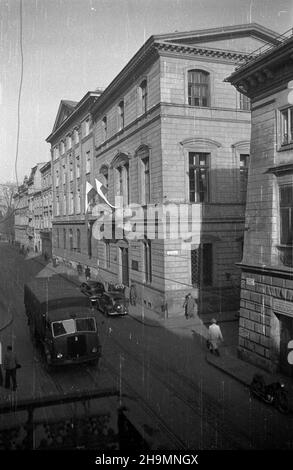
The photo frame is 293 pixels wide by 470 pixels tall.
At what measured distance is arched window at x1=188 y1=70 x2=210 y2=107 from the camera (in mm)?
24594

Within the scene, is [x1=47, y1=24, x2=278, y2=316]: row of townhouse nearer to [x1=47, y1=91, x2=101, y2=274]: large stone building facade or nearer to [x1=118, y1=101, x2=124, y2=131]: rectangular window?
[x1=118, y1=101, x2=124, y2=131]: rectangular window

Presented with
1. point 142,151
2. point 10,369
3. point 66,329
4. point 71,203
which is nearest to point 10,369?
point 10,369

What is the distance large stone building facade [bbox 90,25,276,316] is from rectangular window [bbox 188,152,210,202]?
59mm

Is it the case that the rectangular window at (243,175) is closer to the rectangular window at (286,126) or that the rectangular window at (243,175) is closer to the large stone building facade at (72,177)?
the rectangular window at (286,126)

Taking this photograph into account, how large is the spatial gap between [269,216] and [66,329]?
26.8 feet

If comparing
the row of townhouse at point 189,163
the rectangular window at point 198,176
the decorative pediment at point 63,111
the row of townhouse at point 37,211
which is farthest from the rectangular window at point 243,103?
the row of townhouse at point 37,211

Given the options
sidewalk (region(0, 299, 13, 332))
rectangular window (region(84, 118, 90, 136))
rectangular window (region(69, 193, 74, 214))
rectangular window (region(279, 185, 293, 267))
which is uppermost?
rectangular window (region(84, 118, 90, 136))

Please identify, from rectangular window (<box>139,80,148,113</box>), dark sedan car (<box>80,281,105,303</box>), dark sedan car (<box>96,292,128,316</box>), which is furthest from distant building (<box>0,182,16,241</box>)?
dark sedan car (<box>96,292,128,316</box>)

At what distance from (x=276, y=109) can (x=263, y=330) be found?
7611mm

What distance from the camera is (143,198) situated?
26.9 m

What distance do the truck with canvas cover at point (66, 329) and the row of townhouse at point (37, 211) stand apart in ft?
136
